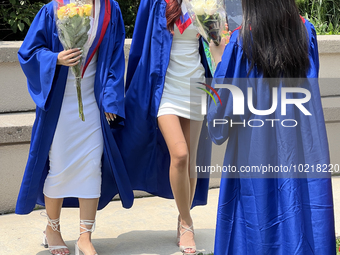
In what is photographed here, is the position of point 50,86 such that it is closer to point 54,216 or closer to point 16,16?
point 54,216

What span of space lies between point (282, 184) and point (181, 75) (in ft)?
3.75

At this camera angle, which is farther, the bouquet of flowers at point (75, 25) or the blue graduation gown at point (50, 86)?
the blue graduation gown at point (50, 86)

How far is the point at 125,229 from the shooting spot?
3.97 metres

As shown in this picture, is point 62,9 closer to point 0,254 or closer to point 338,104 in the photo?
point 0,254

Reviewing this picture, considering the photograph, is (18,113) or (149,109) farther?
(18,113)

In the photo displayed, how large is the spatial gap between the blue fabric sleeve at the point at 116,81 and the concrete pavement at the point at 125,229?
0.94m

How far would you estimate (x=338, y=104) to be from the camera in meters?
5.52

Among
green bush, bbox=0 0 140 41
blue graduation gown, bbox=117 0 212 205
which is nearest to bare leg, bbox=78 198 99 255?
blue graduation gown, bbox=117 0 212 205

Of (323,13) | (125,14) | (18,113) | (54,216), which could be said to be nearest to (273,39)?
(54,216)

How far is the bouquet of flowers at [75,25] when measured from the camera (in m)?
2.91

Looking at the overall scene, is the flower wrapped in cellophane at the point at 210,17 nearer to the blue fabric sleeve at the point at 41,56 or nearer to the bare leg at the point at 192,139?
the bare leg at the point at 192,139

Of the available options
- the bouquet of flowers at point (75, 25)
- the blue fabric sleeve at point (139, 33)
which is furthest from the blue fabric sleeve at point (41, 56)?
the blue fabric sleeve at point (139, 33)

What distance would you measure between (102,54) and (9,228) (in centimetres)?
164

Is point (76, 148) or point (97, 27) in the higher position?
point (97, 27)
